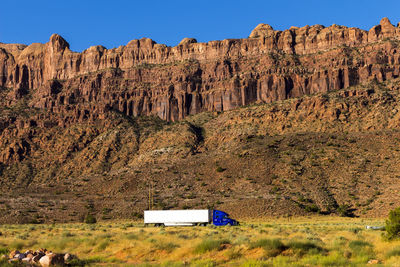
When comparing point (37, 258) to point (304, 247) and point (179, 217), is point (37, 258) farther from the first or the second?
point (179, 217)

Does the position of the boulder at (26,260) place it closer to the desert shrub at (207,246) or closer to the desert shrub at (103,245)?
the desert shrub at (103,245)

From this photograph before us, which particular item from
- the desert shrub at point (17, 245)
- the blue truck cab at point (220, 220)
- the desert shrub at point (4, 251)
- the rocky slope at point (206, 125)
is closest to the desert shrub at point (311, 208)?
the rocky slope at point (206, 125)

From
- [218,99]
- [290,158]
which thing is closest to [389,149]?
[290,158]

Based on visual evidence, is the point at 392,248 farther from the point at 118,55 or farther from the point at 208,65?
the point at 118,55

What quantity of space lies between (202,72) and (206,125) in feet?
105

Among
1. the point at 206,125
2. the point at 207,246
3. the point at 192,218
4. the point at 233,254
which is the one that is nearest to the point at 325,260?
the point at 233,254

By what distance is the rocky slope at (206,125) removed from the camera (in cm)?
7869

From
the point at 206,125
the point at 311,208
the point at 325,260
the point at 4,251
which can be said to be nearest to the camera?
the point at 325,260

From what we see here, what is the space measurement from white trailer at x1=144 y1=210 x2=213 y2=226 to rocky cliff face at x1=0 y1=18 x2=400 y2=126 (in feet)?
276

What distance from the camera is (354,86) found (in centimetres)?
12231

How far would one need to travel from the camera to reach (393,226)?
2973cm

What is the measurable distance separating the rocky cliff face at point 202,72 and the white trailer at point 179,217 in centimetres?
8420

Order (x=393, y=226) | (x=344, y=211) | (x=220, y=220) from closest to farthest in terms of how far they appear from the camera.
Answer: (x=393, y=226), (x=220, y=220), (x=344, y=211)

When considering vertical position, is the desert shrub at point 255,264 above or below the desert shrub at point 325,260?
above
